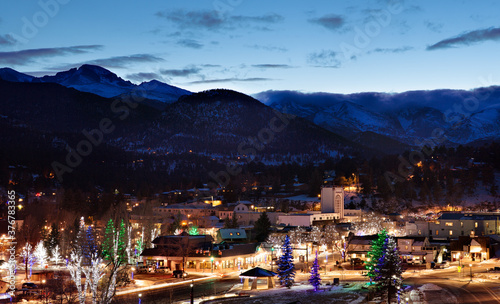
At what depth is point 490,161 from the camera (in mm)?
137625

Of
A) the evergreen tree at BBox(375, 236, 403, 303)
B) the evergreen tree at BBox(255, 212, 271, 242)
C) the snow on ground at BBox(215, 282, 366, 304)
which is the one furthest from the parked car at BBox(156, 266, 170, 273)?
the evergreen tree at BBox(375, 236, 403, 303)

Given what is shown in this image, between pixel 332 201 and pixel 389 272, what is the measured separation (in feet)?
222

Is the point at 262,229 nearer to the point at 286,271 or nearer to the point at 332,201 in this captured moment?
the point at 286,271

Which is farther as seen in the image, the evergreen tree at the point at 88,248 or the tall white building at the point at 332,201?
the tall white building at the point at 332,201

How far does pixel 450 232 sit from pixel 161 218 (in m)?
49.8

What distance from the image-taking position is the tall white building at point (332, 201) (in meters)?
108

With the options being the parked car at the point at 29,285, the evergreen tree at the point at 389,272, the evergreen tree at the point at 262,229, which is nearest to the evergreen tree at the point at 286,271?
the evergreen tree at the point at 389,272

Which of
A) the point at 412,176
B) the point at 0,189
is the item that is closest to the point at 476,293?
the point at 412,176

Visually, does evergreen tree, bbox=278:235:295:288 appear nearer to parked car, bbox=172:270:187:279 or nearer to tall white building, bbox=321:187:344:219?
parked car, bbox=172:270:187:279

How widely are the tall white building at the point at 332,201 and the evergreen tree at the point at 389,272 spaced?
2579 inches

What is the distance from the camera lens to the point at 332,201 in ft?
357

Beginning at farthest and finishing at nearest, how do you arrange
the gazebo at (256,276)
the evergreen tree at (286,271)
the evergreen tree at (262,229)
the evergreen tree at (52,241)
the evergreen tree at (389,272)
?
1. the evergreen tree at (262,229)
2. the evergreen tree at (52,241)
3. the evergreen tree at (286,271)
4. the gazebo at (256,276)
5. the evergreen tree at (389,272)

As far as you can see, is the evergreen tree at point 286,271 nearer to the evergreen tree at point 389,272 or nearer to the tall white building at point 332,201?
the evergreen tree at point 389,272

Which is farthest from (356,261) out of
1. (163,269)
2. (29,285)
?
(29,285)
